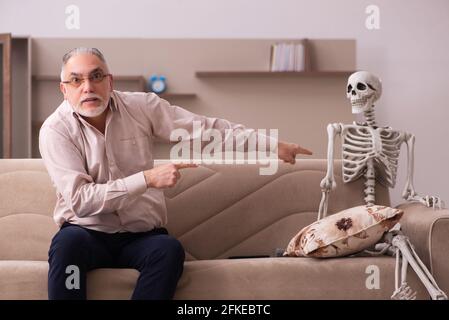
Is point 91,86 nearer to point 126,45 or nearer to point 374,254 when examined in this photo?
point 374,254

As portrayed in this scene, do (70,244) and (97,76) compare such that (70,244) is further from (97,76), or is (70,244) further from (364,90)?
(364,90)

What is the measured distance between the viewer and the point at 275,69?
566cm

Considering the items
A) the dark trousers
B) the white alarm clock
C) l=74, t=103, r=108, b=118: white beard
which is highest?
the white alarm clock

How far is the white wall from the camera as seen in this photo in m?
5.83

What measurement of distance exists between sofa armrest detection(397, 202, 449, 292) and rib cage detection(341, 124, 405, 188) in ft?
1.30

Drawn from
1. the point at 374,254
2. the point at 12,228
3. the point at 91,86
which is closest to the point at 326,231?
the point at 374,254

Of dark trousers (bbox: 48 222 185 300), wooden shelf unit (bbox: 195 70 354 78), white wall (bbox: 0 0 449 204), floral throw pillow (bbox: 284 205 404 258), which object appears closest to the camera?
dark trousers (bbox: 48 222 185 300)

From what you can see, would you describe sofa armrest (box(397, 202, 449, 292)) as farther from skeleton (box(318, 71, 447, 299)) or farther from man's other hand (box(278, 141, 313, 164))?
man's other hand (box(278, 141, 313, 164))

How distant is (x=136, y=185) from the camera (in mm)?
2109

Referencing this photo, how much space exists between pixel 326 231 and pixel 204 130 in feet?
1.93

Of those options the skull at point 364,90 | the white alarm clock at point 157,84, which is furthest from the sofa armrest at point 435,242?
the white alarm clock at point 157,84

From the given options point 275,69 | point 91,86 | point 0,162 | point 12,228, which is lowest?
point 12,228

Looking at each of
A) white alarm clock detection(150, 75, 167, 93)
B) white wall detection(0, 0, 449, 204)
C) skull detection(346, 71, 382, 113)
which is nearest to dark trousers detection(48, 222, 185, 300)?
skull detection(346, 71, 382, 113)

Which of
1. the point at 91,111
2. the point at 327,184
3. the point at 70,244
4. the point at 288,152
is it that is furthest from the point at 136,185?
the point at 327,184
